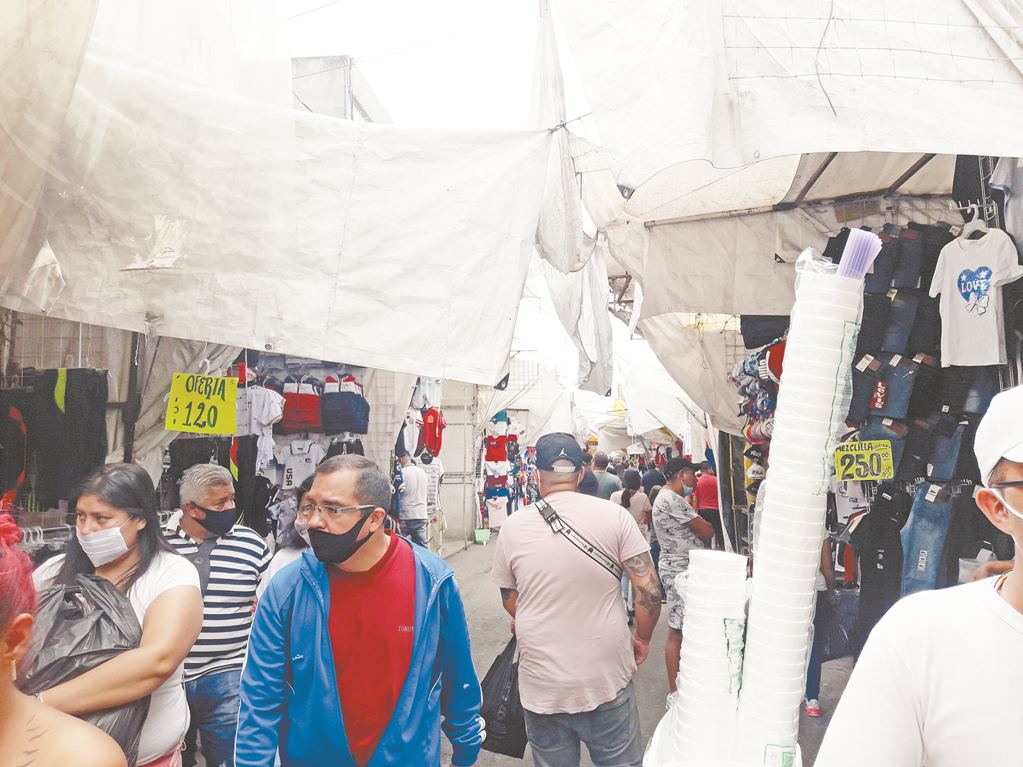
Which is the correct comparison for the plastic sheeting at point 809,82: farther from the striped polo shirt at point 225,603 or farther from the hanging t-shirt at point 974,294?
the striped polo shirt at point 225,603

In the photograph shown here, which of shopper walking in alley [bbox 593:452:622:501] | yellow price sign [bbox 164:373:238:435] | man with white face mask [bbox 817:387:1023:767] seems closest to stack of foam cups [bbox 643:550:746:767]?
man with white face mask [bbox 817:387:1023:767]

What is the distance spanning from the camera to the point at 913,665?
1266 millimetres

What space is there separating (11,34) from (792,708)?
10.6 feet

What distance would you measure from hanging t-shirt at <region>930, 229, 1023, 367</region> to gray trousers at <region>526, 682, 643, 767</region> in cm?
249

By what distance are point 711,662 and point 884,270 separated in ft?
10.5

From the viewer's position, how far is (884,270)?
382 centimetres

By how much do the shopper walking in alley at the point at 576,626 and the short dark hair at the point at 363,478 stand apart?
1062mm

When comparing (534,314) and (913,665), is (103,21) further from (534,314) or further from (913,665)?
(534,314)

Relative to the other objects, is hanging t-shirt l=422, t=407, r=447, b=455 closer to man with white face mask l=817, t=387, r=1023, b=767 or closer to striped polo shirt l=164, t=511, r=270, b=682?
striped polo shirt l=164, t=511, r=270, b=682

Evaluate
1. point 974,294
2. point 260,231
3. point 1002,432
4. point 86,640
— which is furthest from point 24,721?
point 974,294

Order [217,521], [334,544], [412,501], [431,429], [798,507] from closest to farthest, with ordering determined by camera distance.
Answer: [798,507] < [334,544] < [217,521] < [412,501] < [431,429]

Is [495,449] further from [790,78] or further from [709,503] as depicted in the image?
[790,78]

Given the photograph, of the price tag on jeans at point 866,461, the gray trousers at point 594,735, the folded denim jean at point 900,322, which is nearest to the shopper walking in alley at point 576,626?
the gray trousers at point 594,735

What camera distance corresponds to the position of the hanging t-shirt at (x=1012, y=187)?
3.24 metres
